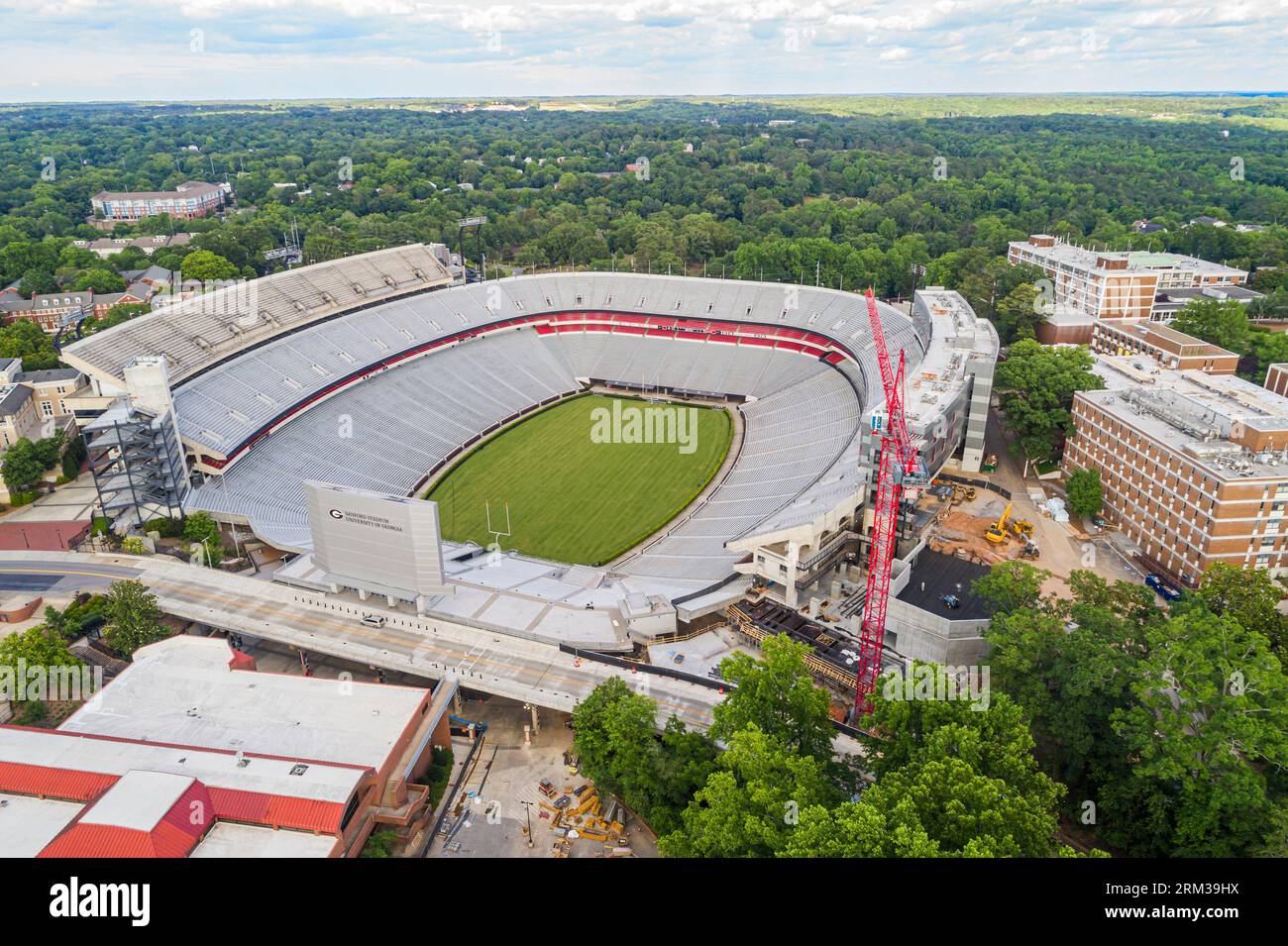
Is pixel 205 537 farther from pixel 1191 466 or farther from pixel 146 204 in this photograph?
pixel 146 204

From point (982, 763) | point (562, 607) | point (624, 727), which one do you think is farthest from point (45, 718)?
point (982, 763)

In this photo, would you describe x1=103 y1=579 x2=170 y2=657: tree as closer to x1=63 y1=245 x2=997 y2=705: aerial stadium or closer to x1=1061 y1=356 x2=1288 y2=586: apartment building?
x1=63 y1=245 x2=997 y2=705: aerial stadium

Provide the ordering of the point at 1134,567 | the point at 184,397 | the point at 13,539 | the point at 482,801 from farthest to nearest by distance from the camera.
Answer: the point at 184,397, the point at 13,539, the point at 1134,567, the point at 482,801

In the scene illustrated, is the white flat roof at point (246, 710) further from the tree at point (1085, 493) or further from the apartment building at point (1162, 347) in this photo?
the apartment building at point (1162, 347)

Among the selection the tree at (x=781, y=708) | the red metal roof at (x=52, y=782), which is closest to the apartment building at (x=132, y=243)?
the red metal roof at (x=52, y=782)

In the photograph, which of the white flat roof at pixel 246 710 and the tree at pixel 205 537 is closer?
the white flat roof at pixel 246 710

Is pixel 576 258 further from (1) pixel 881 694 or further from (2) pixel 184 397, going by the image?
(1) pixel 881 694

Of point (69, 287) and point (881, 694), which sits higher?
point (69, 287)
